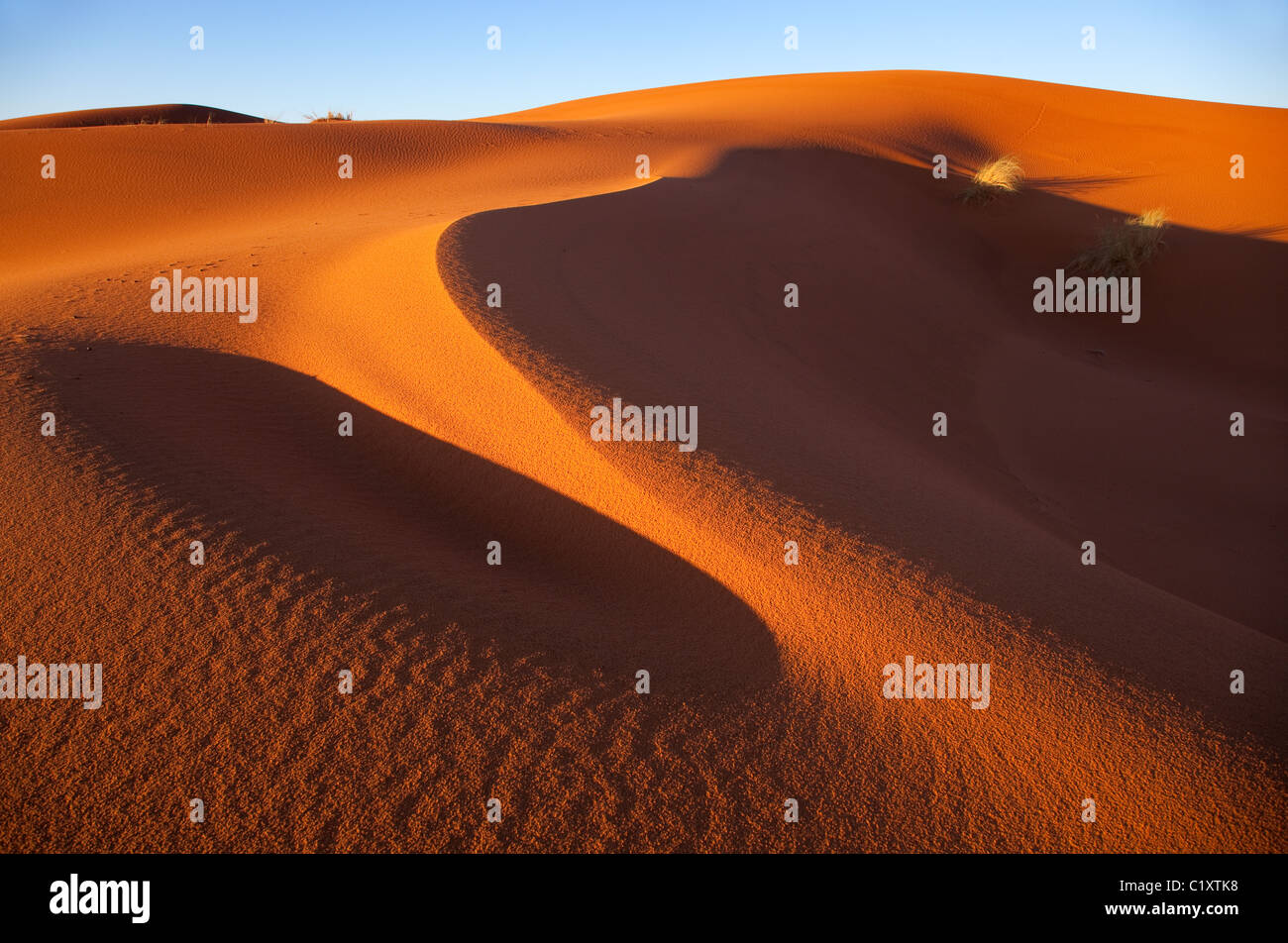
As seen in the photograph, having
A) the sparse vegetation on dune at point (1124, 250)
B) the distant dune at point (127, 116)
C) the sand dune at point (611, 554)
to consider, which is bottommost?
the sand dune at point (611, 554)

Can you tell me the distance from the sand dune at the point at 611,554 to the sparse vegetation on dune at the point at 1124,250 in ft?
5.90

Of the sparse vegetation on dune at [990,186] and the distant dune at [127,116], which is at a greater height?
the distant dune at [127,116]

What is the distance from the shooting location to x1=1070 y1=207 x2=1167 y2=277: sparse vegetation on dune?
9.46 meters

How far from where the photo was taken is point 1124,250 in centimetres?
943

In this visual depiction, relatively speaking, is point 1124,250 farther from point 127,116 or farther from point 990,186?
point 127,116

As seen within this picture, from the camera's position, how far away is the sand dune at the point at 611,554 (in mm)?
2098

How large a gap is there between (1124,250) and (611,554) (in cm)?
941

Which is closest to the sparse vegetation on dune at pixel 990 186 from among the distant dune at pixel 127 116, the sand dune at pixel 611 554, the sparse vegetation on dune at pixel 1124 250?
the sparse vegetation on dune at pixel 1124 250

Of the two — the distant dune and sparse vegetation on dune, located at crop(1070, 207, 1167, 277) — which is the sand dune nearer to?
sparse vegetation on dune, located at crop(1070, 207, 1167, 277)

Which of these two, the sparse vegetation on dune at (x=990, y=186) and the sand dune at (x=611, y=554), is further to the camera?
the sparse vegetation on dune at (x=990, y=186)

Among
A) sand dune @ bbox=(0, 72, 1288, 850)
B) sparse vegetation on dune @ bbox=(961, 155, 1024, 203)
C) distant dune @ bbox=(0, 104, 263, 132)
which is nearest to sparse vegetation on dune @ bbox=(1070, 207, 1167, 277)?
sand dune @ bbox=(0, 72, 1288, 850)

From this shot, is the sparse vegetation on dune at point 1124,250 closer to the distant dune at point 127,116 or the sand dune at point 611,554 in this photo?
the sand dune at point 611,554

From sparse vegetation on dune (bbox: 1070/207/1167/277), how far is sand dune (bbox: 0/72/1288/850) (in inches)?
70.9
